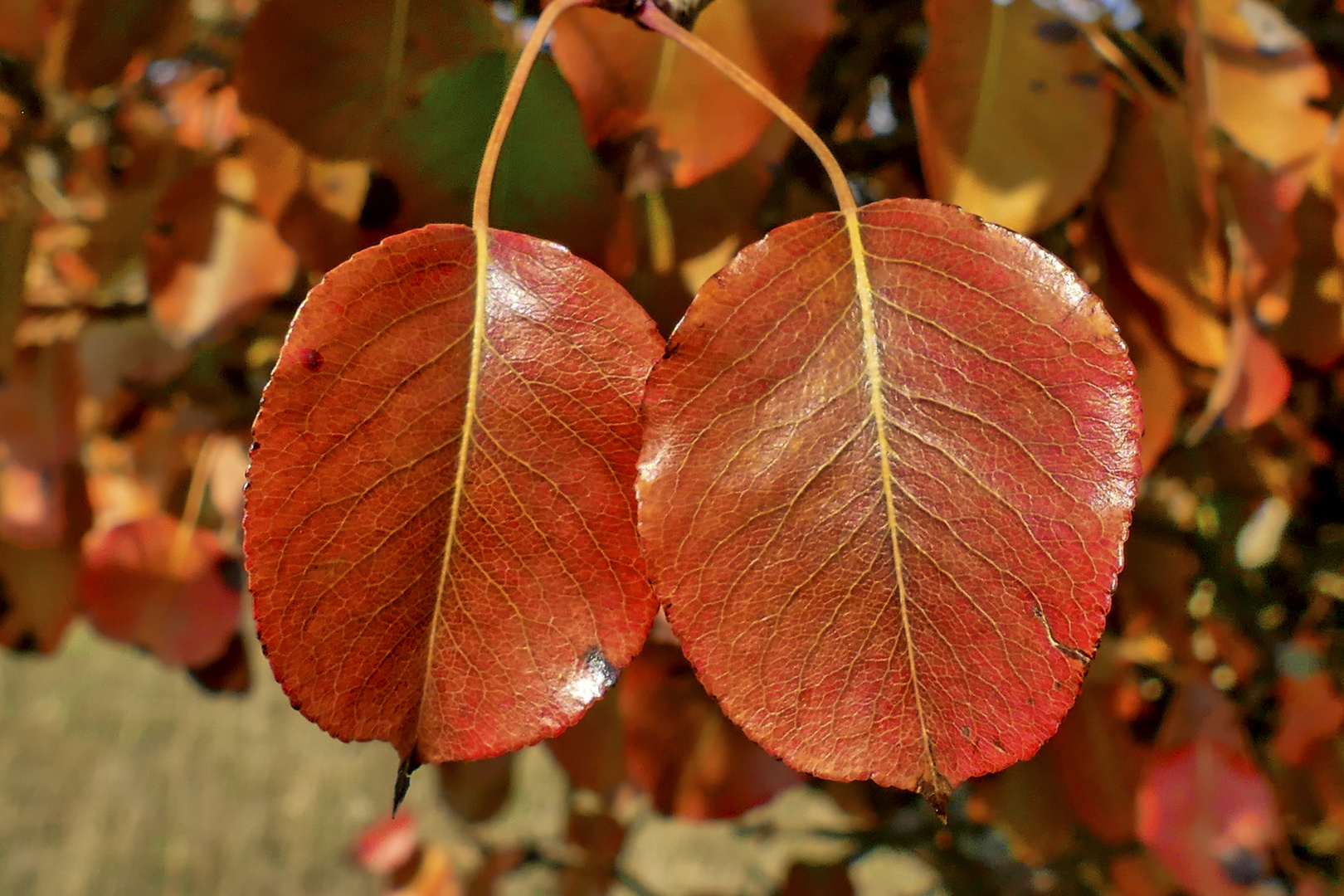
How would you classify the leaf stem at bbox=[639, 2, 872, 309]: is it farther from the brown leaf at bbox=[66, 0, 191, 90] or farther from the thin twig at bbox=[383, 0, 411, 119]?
the brown leaf at bbox=[66, 0, 191, 90]

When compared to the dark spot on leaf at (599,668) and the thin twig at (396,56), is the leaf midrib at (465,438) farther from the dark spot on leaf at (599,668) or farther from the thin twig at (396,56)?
the thin twig at (396,56)

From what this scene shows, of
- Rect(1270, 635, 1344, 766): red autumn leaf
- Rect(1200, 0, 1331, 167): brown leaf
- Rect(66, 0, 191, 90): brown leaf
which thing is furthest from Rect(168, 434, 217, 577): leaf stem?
Rect(1270, 635, 1344, 766): red autumn leaf

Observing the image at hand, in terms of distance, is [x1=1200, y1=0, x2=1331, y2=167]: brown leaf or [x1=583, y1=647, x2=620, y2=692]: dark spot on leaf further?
[x1=1200, y1=0, x2=1331, y2=167]: brown leaf

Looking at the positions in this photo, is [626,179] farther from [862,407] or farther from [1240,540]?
[1240,540]

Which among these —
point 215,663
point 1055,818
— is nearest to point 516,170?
point 215,663

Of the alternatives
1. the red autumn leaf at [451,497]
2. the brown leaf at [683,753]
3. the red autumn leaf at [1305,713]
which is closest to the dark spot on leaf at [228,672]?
the brown leaf at [683,753]

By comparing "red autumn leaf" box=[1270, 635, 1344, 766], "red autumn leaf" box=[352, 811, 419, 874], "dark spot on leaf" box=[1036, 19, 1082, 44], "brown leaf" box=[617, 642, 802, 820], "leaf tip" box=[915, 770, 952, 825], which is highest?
"dark spot on leaf" box=[1036, 19, 1082, 44]
